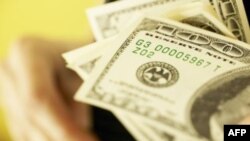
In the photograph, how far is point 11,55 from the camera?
69 cm

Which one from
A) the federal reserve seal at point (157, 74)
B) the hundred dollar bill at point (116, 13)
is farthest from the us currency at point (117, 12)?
the federal reserve seal at point (157, 74)

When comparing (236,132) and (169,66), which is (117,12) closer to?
(169,66)

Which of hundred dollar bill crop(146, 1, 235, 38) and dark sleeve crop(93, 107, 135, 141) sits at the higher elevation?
hundred dollar bill crop(146, 1, 235, 38)

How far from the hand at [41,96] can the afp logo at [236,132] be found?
6.6 inches

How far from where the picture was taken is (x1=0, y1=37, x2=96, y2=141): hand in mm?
560

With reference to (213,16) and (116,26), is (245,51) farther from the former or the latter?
(116,26)

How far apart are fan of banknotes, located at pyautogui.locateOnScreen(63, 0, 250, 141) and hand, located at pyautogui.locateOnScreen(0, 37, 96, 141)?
33mm

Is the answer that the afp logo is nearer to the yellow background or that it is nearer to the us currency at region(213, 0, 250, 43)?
the us currency at region(213, 0, 250, 43)

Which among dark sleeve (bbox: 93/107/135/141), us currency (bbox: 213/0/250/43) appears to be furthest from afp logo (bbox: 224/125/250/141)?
us currency (bbox: 213/0/250/43)

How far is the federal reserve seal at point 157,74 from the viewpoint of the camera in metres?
0.56

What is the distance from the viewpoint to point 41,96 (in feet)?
1.92

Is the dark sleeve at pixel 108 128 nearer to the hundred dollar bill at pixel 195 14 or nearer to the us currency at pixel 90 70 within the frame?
the us currency at pixel 90 70

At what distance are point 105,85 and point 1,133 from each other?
56cm

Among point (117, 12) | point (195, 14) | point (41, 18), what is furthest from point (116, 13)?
point (41, 18)
